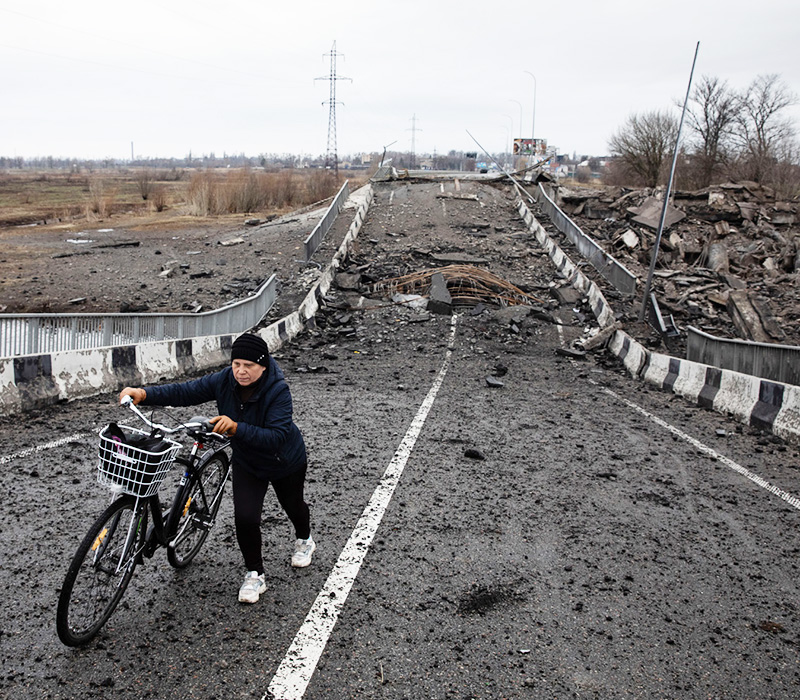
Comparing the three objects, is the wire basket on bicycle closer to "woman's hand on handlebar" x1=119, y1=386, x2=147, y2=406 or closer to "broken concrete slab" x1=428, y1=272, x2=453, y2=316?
"woman's hand on handlebar" x1=119, y1=386, x2=147, y2=406

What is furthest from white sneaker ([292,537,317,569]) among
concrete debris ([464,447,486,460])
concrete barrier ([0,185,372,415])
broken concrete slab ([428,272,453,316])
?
broken concrete slab ([428,272,453,316])

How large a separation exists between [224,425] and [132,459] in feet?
1.65

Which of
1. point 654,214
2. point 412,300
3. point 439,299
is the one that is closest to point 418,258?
point 412,300

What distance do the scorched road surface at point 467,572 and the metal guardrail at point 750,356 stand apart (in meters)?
2.04

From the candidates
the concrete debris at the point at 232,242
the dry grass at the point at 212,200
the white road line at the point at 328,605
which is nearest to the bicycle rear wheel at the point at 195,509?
the white road line at the point at 328,605

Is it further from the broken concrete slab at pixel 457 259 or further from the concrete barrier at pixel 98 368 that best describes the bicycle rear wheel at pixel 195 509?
the broken concrete slab at pixel 457 259

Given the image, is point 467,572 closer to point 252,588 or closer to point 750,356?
point 252,588

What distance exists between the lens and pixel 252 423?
4.20 metres

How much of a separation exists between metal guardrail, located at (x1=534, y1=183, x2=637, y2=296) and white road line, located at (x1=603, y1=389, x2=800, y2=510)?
961 centimetres

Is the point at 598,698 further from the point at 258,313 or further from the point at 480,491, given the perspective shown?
the point at 258,313

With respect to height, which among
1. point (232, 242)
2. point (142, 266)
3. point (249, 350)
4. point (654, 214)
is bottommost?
point (142, 266)

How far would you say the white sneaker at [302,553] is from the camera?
479 centimetres

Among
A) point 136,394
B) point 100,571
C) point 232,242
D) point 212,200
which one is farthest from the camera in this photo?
point 212,200

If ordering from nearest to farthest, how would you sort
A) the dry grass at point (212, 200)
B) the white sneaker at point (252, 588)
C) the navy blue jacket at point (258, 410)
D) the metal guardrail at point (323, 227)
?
the navy blue jacket at point (258, 410) → the white sneaker at point (252, 588) → the metal guardrail at point (323, 227) → the dry grass at point (212, 200)
